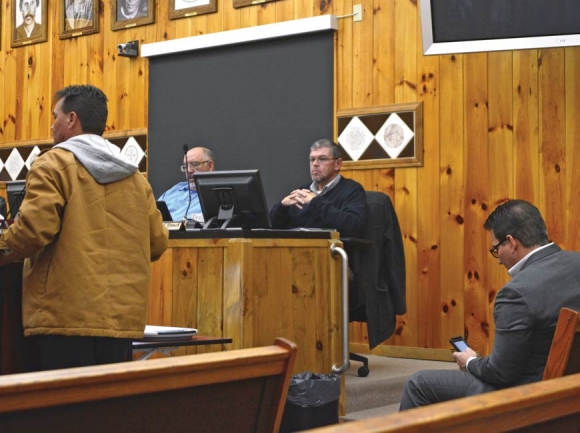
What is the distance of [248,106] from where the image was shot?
683 centimetres

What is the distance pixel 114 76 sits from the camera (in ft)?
25.3

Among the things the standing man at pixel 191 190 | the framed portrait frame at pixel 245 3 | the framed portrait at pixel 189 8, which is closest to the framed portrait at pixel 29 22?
the framed portrait at pixel 189 8

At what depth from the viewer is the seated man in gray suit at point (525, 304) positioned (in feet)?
9.52

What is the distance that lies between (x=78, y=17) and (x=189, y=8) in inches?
52.8

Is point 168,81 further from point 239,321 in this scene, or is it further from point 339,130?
point 239,321

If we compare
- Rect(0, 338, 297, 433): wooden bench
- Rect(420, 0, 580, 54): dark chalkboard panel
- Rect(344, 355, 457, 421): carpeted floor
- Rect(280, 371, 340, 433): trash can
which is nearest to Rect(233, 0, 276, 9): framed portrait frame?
Rect(420, 0, 580, 54): dark chalkboard panel

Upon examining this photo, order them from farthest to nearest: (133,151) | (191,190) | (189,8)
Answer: (133,151) < (189,8) < (191,190)

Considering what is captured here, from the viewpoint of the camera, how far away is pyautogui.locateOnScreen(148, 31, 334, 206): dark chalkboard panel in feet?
21.1

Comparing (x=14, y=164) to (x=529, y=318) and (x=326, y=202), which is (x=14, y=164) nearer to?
(x=326, y=202)

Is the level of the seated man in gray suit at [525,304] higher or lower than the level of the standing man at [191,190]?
lower

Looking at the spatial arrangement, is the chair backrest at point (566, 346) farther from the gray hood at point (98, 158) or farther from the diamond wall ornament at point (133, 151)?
the diamond wall ornament at point (133, 151)

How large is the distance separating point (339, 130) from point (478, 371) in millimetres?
3323

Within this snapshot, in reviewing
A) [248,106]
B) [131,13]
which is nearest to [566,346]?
[248,106]

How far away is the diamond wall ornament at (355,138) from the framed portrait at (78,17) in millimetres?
2761
